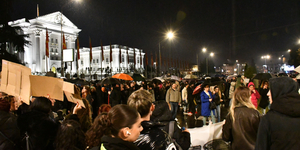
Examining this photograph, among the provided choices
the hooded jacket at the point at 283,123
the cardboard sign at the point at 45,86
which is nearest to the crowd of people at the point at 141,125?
the hooded jacket at the point at 283,123

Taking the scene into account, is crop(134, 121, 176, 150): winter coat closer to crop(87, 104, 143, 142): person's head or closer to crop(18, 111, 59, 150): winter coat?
crop(87, 104, 143, 142): person's head

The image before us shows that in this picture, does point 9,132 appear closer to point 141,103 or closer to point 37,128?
point 37,128

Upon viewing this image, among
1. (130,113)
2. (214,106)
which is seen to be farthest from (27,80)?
(214,106)

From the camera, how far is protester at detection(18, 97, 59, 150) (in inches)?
A: 124

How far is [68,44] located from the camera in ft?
231

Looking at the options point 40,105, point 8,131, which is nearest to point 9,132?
point 8,131

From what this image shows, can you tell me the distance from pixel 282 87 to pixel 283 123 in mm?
407

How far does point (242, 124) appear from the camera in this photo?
321cm

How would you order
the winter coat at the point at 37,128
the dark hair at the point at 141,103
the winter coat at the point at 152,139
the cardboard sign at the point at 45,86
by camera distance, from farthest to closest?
the cardboard sign at the point at 45,86
the winter coat at the point at 37,128
the dark hair at the point at 141,103
the winter coat at the point at 152,139

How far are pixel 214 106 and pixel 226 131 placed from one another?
203 inches

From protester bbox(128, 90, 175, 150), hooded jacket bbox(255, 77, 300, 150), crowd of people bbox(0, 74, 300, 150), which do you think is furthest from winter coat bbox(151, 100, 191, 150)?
hooded jacket bbox(255, 77, 300, 150)

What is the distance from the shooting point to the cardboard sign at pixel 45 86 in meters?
3.27

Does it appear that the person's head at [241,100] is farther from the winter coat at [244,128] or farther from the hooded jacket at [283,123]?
the hooded jacket at [283,123]

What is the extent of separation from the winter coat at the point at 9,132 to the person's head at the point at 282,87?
343 centimetres
